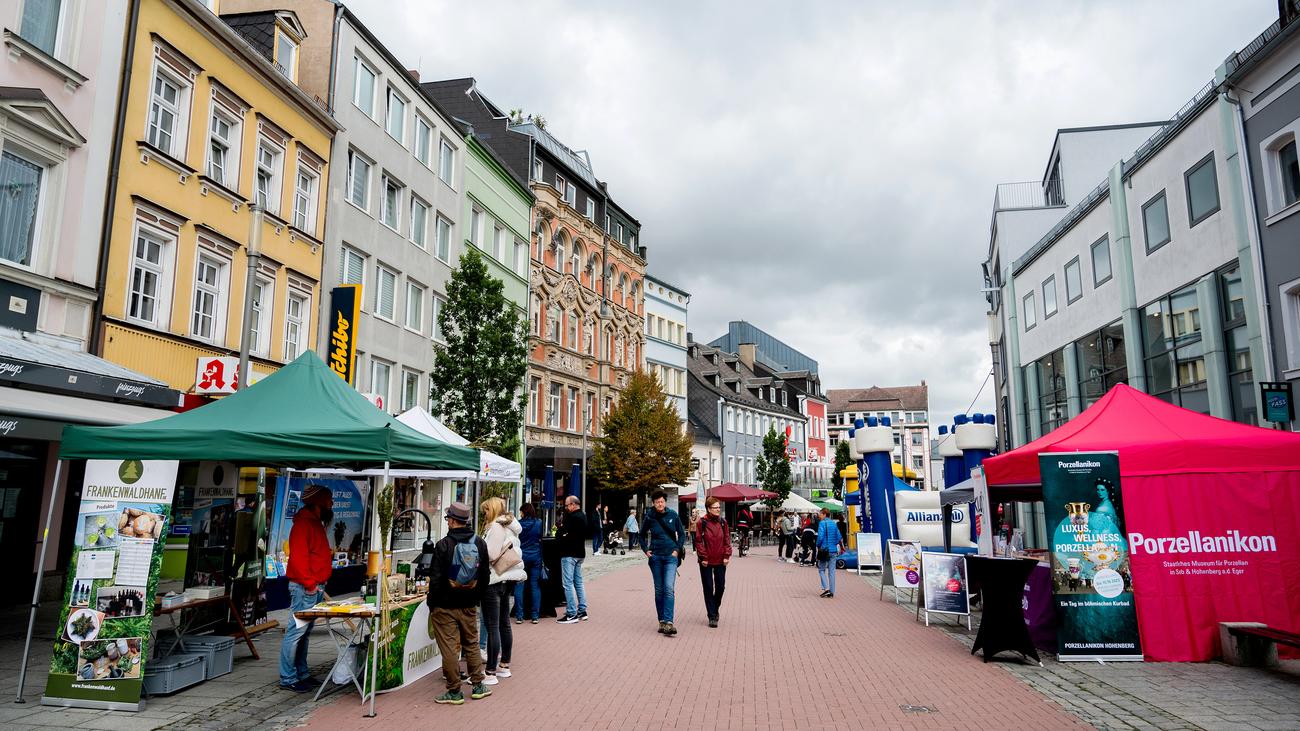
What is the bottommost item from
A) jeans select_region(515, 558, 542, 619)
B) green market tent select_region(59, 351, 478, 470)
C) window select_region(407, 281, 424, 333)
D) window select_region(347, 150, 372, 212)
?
jeans select_region(515, 558, 542, 619)

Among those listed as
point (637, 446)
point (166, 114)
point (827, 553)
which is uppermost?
point (166, 114)

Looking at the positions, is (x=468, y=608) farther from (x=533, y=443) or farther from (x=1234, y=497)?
(x=533, y=443)

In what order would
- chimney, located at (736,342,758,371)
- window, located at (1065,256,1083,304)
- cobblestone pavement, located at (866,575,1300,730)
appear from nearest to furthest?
cobblestone pavement, located at (866,575,1300,730) < window, located at (1065,256,1083,304) < chimney, located at (736,342,758,371)

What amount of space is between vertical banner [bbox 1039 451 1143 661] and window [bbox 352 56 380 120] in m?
20.0

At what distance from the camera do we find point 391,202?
2542cm

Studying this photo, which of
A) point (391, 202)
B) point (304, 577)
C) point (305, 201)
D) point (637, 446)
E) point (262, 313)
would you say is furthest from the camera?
point (637, 446)

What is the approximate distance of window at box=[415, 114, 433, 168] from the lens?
26797 millimetres

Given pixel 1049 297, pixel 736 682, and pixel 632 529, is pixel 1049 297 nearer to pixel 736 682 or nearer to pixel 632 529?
pixel 632 529

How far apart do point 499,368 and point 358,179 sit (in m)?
7.93

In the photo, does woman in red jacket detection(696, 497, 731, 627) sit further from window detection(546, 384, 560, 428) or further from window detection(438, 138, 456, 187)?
window detection(546, 384, 560, 428)

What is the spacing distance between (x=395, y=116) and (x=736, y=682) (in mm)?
21820

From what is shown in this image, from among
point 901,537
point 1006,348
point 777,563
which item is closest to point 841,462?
point 1006,348

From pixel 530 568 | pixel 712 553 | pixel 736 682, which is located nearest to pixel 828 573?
pixel 712 553

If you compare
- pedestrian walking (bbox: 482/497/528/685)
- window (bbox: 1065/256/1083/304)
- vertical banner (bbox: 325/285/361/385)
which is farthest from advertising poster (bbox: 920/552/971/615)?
window (bbox: 1065/256/1083/304)
